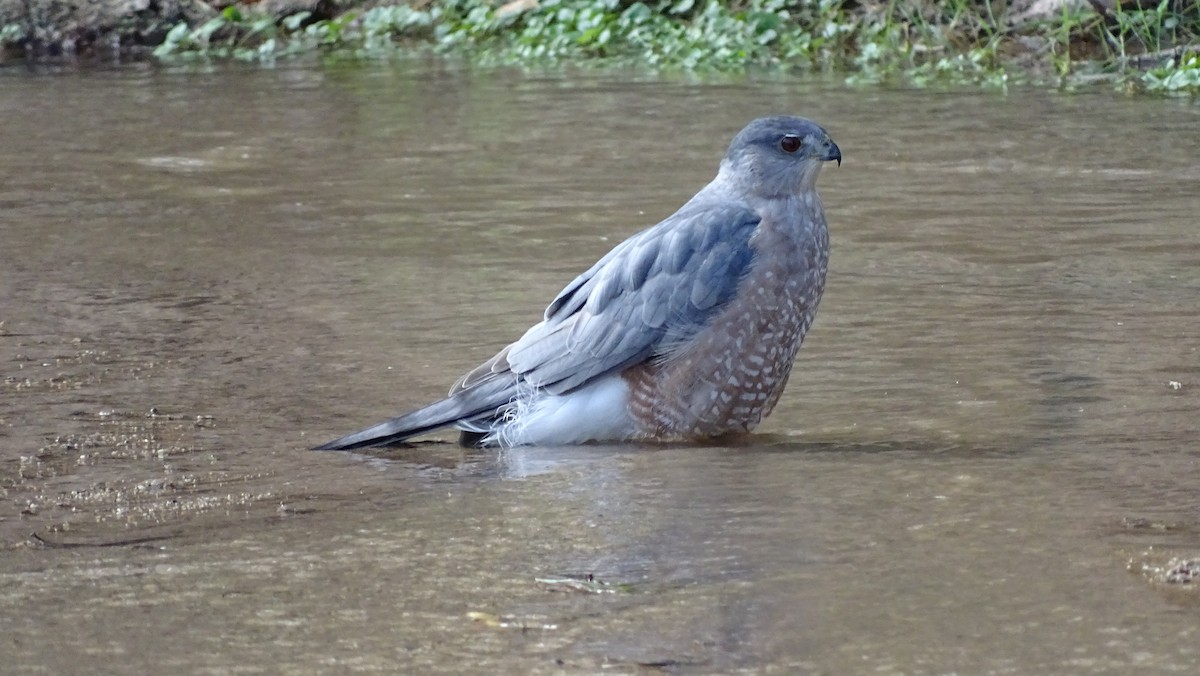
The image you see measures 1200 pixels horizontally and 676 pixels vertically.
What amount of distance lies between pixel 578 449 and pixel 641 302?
449 mm

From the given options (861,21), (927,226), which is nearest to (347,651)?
(927,226)

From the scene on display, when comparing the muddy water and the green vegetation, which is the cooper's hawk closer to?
the muddy water

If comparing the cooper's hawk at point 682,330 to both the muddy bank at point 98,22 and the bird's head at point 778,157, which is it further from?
the muddy bank at point 98,22

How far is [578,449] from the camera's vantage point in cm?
489

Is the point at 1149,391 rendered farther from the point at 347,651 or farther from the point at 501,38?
the point at 501,38

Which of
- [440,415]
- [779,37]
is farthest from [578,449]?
[779,37]

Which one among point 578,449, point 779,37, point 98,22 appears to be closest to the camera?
point 578,449

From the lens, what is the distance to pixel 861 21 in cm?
1295

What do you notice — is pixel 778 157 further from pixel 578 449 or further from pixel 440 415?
pixel 440 415

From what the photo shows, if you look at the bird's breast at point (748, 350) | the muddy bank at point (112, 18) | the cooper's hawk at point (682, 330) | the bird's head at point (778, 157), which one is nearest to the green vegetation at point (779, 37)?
the muddy bank at point (112, 18)

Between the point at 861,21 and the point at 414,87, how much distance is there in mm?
3371

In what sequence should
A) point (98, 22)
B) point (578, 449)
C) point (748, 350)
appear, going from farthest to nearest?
point (98, 22) → point (578, 449) → point (748, 350)

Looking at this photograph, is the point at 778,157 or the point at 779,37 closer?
the point at 778,157

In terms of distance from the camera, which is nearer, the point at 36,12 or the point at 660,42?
the point at 660,42
